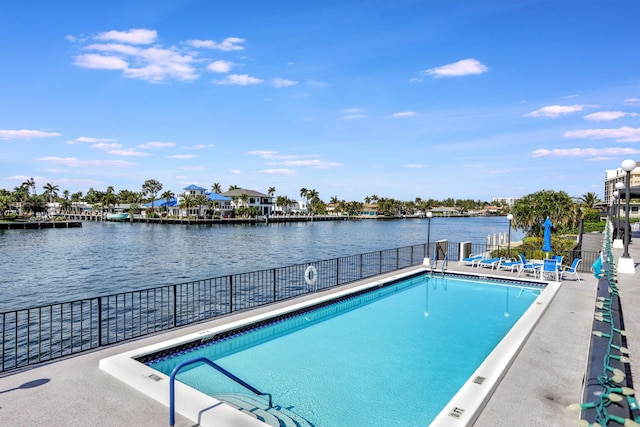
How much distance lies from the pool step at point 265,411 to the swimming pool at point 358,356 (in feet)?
0.29

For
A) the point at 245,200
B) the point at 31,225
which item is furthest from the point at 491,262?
the point at 245,200

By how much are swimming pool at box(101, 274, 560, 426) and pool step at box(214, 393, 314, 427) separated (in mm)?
87

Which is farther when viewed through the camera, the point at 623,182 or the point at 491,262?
the point at 623,182

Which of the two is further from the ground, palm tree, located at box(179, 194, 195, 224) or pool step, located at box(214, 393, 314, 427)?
palm tree, located at box(179, 194, 195, 224)

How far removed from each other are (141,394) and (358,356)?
4.52 m

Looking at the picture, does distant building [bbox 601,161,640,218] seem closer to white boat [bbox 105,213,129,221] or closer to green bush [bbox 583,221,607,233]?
green bush [bbox 583,221,607,233]

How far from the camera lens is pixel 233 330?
30.0ft

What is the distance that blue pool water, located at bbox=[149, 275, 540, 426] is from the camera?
6672mm

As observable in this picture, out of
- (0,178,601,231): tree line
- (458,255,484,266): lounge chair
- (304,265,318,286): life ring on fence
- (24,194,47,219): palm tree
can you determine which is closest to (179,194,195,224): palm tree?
(0,178,601,231): tree line

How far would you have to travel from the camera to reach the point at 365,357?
28.8ft

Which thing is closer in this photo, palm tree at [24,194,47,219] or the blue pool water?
the blue pool water

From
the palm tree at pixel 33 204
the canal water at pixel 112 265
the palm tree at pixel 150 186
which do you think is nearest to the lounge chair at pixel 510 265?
the canal water at pixel 112 265

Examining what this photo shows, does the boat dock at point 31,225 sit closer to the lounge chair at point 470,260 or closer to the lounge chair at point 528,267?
the lounge chair at point 470,260

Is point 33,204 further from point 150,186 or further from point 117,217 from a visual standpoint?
point 150,186
